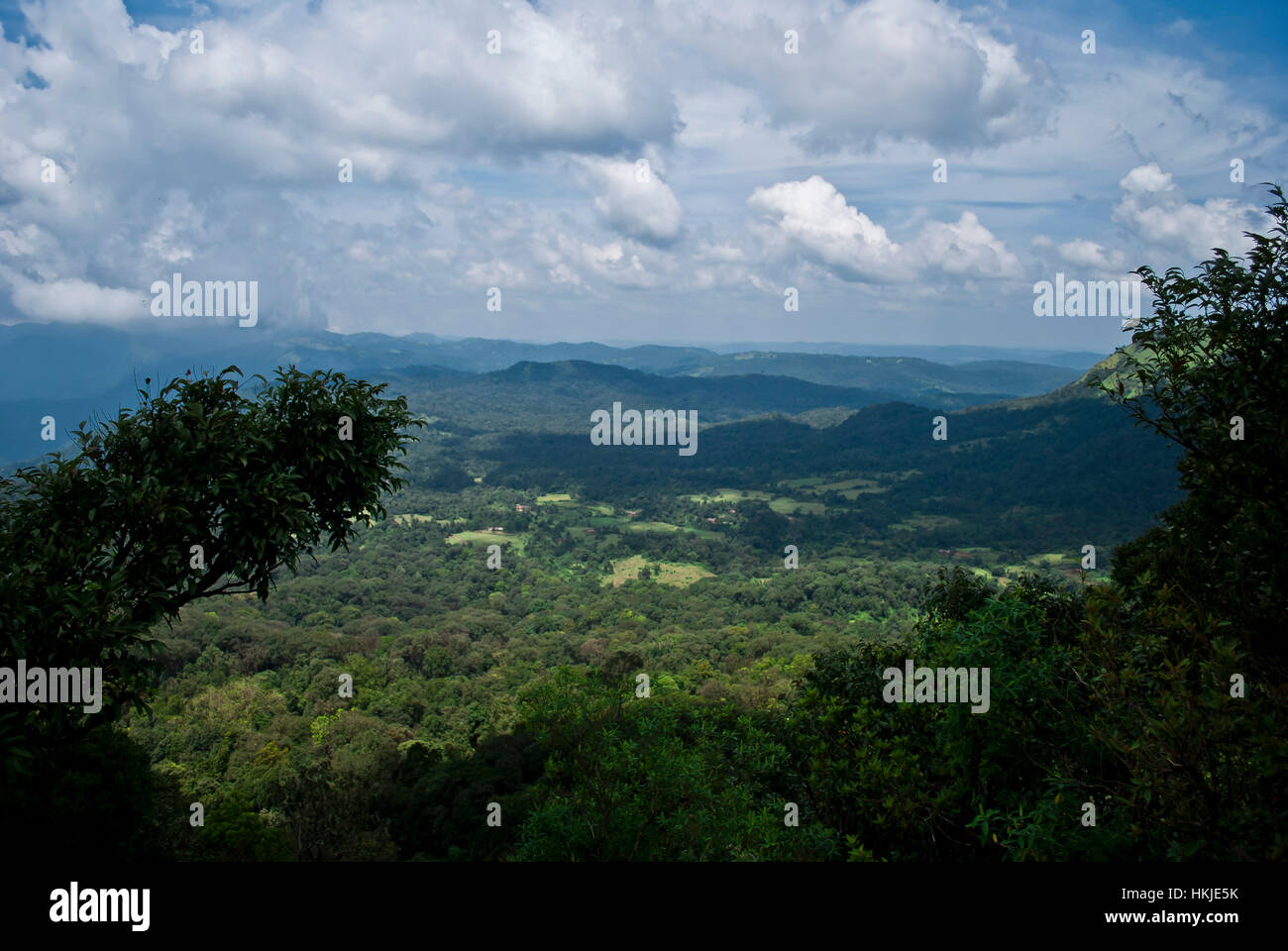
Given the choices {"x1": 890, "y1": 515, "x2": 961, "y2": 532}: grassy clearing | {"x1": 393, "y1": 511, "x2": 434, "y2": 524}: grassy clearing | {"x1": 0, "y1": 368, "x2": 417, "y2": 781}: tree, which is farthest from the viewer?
{"x1": 393, "y1": 511, "x2": 434, "y2": 524}: grassy clearing

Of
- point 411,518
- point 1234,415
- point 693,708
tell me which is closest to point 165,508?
point 1234,415

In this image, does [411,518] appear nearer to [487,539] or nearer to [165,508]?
[487,539]

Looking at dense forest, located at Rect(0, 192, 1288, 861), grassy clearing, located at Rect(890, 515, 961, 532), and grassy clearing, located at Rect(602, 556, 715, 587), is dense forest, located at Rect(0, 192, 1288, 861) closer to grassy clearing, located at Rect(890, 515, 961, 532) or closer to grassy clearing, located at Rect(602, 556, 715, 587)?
grassy clearing, located at Rect(602, 556, 715, 587)

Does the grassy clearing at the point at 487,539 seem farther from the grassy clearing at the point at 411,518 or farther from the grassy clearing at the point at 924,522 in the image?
the grassy clearing at the point at 924,522

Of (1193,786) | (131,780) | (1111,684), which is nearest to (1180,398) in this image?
(1111,684)

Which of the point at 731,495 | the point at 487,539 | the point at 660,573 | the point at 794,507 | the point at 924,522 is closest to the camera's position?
the point at 660,573

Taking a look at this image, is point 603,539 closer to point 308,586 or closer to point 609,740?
point 308,586

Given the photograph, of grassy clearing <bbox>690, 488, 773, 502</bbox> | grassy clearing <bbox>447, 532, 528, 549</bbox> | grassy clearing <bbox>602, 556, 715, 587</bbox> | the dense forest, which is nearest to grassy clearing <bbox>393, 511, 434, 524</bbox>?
grassy clearing <bbox>447, 532, 528, 549</bbox>

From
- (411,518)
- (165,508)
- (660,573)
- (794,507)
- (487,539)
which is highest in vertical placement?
(165,508)
